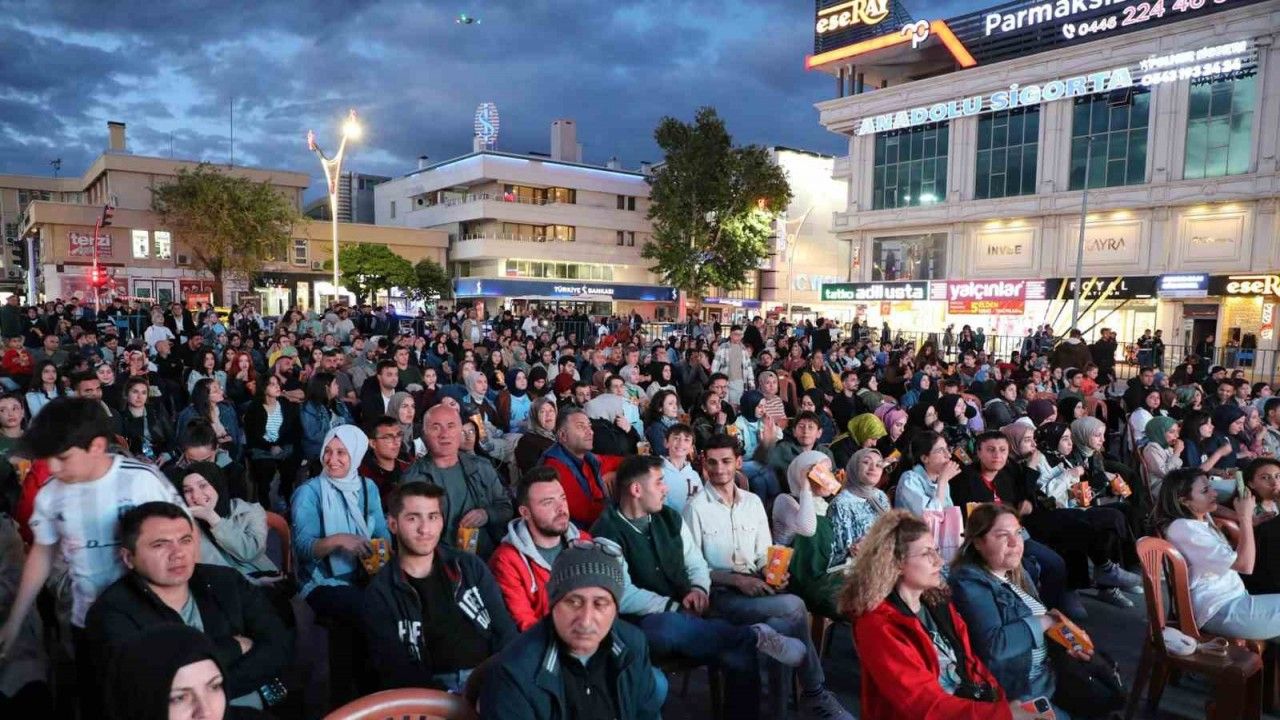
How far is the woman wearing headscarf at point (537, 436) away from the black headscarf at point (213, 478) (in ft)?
7.12

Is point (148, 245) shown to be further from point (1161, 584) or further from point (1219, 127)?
point (1219, 127)

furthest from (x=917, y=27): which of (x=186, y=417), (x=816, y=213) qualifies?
(x=186, y=417)

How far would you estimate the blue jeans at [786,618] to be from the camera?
360 cm

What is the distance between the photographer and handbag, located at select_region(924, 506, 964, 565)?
4.47 m

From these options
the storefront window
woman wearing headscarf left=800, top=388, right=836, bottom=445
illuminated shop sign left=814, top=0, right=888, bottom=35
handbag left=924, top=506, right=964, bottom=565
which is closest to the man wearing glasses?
handbag left=924, top=506, right=964, bottom=565

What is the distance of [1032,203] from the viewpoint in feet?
96.6

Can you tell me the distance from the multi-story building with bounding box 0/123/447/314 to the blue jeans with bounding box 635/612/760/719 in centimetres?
3208

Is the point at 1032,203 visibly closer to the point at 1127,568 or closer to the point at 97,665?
the point at 1127,568

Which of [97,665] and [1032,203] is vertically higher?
[1032,203]

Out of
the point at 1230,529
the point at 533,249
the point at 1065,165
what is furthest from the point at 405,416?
the point at 533,249

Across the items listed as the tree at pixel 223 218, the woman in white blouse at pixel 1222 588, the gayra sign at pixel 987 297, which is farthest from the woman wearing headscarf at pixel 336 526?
the tree at pixel 223 218

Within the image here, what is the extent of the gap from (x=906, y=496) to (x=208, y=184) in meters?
35.3

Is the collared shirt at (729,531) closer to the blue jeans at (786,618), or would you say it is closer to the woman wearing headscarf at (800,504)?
the woman wearing headscarf at (800,504)

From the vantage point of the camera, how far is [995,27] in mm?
31375
